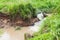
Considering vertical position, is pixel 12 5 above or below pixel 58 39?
above

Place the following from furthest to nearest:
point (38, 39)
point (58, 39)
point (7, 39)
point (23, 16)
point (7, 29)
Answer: point (23, 16) < point (7, 29) < point (7, 39) < point (38, 39) < point (58, 39)

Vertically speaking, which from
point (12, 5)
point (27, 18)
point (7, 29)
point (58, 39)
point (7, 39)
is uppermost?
point (12, 5)

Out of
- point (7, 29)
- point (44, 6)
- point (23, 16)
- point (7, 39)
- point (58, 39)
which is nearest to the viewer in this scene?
point (58, 39)

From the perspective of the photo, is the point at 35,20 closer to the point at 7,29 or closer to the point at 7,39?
the point at 7,29

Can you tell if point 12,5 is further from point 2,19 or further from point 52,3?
point 52,3

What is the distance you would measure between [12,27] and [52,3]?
2.20m

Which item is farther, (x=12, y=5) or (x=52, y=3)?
(x=52, y=3)

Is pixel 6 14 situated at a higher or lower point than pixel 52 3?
lower

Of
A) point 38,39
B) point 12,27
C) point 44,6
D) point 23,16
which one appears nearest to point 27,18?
point 23,16

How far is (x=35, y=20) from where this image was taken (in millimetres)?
7055

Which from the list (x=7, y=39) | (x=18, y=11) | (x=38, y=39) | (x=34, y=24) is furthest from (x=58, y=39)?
(x=18, y=11)

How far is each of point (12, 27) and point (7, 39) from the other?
1.08m

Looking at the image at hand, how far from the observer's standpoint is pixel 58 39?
2.91m

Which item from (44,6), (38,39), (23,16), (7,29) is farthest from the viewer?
(44,6)
